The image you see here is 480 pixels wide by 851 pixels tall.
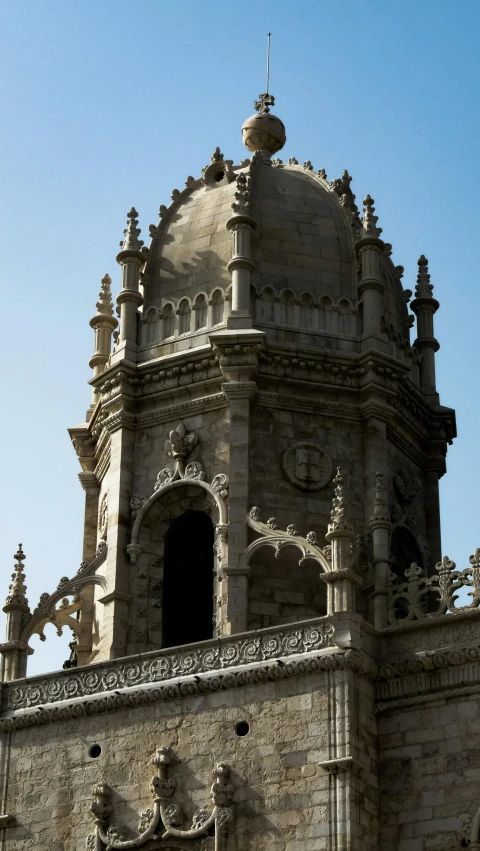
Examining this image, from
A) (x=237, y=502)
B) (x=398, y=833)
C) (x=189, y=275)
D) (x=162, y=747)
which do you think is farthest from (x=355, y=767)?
(x=189, y=275)

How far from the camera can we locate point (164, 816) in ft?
96.2

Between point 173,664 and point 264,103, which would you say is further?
point 264,103

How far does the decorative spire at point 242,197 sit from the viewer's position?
35.4 metres

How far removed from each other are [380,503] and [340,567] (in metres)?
3.21

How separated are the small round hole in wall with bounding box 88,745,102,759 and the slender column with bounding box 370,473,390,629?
4.94 m

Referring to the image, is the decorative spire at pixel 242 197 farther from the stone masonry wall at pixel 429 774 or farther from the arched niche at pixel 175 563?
the stone masonry wall at pixel 429 774

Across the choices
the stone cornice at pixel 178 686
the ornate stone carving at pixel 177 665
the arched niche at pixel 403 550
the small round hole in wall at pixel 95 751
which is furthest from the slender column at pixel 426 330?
the small round hole in wall at pixel 95 751

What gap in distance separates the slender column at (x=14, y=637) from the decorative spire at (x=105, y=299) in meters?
7.04

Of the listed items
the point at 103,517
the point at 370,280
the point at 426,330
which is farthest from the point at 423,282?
the point at 103,517

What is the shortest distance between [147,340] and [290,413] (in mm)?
3292

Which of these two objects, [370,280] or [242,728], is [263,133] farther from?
[242,728]

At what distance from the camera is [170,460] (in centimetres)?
3409

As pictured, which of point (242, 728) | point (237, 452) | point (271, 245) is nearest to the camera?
point (242, 728)

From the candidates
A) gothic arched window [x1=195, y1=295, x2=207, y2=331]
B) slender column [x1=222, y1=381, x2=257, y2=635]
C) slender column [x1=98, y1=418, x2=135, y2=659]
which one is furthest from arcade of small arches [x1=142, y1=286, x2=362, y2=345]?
slender column [x1=98, y1=418, x2=135, y2=659]
